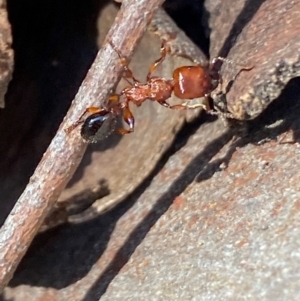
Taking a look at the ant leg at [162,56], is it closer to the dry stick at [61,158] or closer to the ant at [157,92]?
the ant at [157,92]

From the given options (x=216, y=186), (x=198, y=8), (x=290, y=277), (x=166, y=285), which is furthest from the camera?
(x=198, y=8)

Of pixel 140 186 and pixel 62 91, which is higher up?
pixel 62 91

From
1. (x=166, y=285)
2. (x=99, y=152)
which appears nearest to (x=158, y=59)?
(x=99, y=152)

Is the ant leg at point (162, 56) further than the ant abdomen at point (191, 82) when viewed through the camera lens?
No

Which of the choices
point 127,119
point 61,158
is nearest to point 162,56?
point 127,119

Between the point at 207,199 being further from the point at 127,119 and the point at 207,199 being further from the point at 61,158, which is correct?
the point at 127,119

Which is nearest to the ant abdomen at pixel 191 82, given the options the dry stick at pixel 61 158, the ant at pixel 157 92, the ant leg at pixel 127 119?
the ant at pixel 157 92

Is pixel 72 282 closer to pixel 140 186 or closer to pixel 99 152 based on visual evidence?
pixel 140 186
